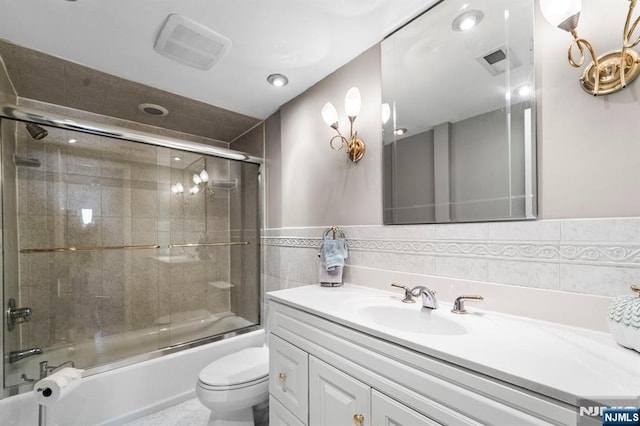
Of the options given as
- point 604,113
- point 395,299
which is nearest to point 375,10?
point 604,113

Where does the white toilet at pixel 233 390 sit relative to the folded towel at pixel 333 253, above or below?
below

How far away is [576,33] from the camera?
2.79ft

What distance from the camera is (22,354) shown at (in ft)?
5.24

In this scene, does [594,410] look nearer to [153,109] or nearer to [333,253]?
[333,253]

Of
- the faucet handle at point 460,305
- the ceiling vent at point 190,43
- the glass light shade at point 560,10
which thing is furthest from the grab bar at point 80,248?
the glass light shade at point 560,10

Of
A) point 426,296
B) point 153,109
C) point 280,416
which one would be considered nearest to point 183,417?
point 280,416

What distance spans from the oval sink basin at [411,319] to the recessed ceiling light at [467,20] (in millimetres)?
1220

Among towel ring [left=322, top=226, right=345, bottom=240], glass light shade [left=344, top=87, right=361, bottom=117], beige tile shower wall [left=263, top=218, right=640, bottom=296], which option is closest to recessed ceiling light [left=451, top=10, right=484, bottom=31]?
glass light shade [left=344, top=87, right=361, bottom=117]

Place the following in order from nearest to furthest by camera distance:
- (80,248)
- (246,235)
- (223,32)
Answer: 1. (223,32)
2. (80,248)
3. (246,235)

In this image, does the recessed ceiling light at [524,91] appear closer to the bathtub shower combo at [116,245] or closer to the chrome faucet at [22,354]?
the bathtub shower combo at [116,245]

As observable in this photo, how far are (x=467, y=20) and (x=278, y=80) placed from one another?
1162mm

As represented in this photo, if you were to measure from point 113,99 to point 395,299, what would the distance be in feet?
8.21

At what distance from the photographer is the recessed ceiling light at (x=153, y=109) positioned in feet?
7.22

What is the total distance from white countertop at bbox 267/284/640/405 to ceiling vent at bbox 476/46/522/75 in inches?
35.3
